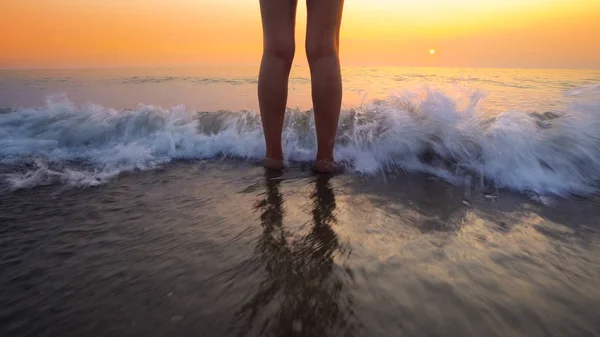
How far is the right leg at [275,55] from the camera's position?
1860 millimetres

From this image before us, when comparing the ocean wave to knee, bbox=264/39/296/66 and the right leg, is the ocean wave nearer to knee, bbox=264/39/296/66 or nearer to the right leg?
the right leg

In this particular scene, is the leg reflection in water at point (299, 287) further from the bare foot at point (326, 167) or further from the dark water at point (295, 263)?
the bare foot at point (326, 167)

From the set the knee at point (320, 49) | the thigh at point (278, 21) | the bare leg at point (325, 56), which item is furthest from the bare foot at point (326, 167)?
the thigh at point (278, 21)

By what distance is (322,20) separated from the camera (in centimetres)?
182

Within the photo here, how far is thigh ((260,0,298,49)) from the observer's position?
1844mm

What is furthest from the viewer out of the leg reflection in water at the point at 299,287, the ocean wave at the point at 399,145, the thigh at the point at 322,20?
the ocean wave at the point at 399,145

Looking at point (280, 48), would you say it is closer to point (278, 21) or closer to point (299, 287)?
point (278, 21)

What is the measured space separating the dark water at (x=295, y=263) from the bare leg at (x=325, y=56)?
0.47m

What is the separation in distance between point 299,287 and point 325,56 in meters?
1.32

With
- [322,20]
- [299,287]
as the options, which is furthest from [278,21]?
[299,287]

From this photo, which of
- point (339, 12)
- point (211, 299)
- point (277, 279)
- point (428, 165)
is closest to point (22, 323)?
point (211, 299)

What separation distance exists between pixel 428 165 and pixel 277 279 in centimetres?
153

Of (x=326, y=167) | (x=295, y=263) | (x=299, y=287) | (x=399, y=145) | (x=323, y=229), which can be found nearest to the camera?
(x=299, y=287)

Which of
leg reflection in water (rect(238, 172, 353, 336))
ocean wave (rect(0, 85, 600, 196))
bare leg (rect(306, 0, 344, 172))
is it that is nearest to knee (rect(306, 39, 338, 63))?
bare leg (rect(306, 0, 344, 172))
